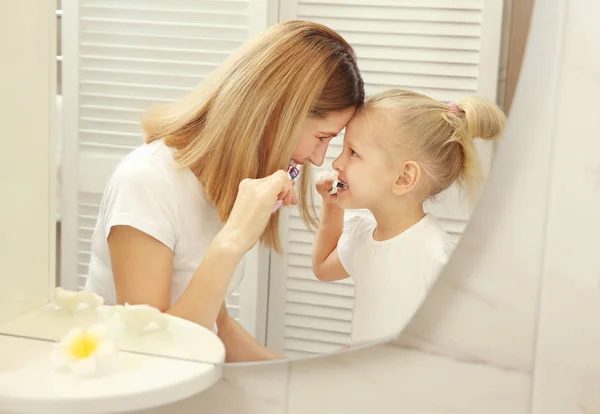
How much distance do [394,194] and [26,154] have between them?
43 cm

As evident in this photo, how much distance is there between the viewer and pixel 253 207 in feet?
2.58

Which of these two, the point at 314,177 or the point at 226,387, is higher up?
the point at 314,177

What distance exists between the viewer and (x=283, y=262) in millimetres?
784

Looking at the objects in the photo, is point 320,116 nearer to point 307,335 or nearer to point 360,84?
point 360,84

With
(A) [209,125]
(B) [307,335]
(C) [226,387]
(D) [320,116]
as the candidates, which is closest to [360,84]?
(D) [320,116]

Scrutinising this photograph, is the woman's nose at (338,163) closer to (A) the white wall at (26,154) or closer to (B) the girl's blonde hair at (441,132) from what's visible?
(B) the girl's blonde hair at (441,132)

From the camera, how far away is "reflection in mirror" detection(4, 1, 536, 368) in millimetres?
731

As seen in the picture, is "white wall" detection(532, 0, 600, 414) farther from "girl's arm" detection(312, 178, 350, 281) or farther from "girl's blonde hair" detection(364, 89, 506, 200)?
"girl's arm" detection(312, 178, 350, 281)

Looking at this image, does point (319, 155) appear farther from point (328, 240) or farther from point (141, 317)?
point (141, 317)

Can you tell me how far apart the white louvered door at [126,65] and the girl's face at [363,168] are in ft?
0.44

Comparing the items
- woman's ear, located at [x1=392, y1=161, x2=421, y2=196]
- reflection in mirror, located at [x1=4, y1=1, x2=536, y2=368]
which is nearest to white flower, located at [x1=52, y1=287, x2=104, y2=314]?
reflection in mirror, located at [x1=4, y1=1, x2=536, y2=368]

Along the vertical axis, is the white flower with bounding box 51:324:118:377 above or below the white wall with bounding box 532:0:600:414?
below

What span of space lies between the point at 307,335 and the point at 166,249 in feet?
0.59

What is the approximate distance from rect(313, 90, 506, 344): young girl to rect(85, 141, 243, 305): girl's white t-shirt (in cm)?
13
